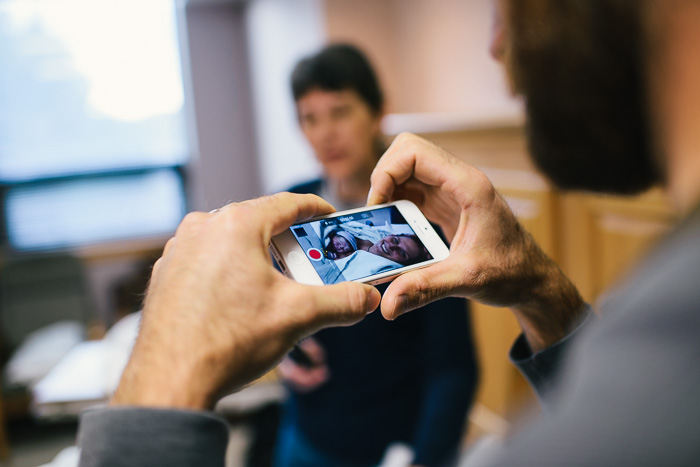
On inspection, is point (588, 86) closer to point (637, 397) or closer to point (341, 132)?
point (637, 397)

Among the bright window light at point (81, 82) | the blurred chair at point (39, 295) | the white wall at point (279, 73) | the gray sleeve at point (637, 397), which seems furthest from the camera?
the bright window light at point (81, 82)

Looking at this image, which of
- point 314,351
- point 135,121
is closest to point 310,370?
point 314,351

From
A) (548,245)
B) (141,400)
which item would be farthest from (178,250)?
(548,245)

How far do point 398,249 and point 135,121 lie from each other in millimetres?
4225

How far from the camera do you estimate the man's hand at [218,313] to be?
1.34ft

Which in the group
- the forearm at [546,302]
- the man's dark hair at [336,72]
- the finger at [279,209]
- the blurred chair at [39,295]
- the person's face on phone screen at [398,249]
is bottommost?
the blurred chair at [39,295]

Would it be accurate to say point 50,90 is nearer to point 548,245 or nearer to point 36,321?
point 36,321

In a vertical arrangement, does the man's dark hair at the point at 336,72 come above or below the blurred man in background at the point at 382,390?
above

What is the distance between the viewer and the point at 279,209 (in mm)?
505

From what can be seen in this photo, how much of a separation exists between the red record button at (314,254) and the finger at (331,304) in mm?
112

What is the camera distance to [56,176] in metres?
4.23

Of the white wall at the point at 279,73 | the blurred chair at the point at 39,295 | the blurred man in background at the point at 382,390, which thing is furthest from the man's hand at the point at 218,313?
the blurred chair at the point at 39,295

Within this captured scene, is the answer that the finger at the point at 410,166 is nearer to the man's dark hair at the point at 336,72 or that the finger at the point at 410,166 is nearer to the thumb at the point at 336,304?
the thumb at the point at 336,304

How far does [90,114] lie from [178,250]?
14.3 feet
